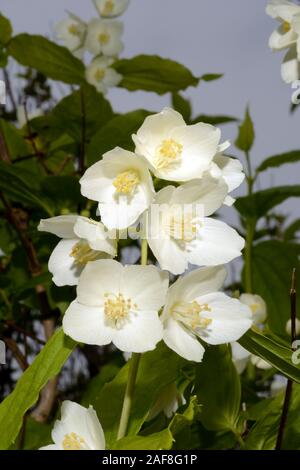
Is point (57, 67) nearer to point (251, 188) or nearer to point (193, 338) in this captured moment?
point (251, 188)

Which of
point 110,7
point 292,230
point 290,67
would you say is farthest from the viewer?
point 292,230

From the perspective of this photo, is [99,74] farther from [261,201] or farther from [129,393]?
[129,393]

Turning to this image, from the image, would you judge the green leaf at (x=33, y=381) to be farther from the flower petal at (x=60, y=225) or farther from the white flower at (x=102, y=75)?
the white flower at (x=102, y=75)

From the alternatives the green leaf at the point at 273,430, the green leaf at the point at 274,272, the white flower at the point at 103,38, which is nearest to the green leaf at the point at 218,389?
the green leaf at the point at 273,430

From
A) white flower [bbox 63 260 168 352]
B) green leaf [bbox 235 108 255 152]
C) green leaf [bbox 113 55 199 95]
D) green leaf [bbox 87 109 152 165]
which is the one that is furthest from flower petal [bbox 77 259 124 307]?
green leaf [bbox 113 55 199 95]

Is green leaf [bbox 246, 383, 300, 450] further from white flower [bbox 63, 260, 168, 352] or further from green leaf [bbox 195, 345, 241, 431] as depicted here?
→ white flower [bbox 63, 260, 168, 352]

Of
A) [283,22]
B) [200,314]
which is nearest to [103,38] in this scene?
[283,22]
